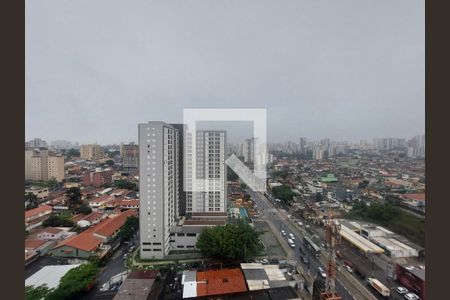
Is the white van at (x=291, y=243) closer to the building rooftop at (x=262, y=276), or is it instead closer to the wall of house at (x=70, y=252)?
the building rooftop at (x=262, y=276)

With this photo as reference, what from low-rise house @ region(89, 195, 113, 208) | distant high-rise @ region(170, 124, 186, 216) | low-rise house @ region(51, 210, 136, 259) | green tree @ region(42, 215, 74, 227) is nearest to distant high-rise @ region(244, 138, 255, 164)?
distant high-rise @ region(170, 124, 186, 216)

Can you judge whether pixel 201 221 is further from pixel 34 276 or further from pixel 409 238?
pixel 409 238

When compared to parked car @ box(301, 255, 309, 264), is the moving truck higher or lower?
higher

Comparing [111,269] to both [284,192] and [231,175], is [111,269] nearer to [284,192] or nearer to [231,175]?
[231,175]

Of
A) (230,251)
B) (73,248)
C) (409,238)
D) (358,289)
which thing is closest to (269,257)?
(230,251)

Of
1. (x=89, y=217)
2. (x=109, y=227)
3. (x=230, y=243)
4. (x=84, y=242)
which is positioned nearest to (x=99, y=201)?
(x=89, y=217)

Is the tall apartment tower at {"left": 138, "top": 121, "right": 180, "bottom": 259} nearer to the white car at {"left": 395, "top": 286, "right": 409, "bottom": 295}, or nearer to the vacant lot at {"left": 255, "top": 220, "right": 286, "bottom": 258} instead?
the vacant lot at {"left": 255, "top": 220, "right": 286, "bottom": 258}

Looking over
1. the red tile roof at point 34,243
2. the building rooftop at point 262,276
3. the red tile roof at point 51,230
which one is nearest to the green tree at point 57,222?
the red tile roof at point 51,230
